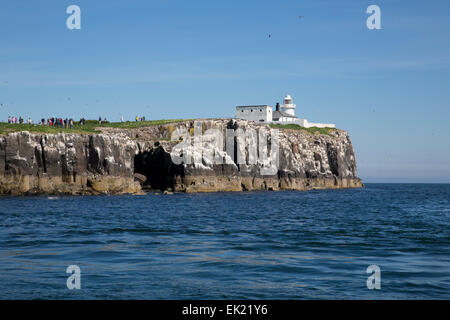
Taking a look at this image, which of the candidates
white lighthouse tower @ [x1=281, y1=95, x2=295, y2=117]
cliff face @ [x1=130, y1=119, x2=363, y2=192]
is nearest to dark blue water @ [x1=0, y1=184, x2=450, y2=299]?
cliff face @ [x1=130, y1=119, x2=363, y2=192]

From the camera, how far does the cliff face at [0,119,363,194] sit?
6825cm

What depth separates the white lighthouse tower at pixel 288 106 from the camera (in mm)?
147875

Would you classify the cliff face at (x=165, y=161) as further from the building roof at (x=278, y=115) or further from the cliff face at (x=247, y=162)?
the building roof at (x=278, y=115)

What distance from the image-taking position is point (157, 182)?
88.3 m

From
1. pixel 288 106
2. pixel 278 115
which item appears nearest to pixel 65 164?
pixel 278 115

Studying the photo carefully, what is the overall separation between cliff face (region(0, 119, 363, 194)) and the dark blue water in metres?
34.0

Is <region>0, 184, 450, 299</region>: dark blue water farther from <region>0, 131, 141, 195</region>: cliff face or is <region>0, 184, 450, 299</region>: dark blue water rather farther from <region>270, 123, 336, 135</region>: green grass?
<region>270, 123, 336, 135</region>: green grass

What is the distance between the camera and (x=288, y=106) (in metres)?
148

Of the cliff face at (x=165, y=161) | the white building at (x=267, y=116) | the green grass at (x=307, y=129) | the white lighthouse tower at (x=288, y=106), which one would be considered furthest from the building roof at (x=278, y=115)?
the cliff face at (x=165, y=161)

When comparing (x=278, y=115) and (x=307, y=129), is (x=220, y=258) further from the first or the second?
(x=278, y=115)

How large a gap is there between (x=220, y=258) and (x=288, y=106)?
131 meters

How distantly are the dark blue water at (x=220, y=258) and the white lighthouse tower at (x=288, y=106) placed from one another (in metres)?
113
